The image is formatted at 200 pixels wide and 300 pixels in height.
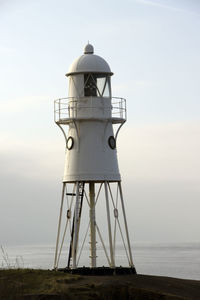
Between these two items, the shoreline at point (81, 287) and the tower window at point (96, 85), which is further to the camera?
the tower window at point (96, 85)

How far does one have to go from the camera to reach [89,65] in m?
41.9

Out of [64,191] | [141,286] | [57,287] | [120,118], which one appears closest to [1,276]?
[57,287]

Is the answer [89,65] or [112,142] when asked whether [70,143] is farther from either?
[89,65]

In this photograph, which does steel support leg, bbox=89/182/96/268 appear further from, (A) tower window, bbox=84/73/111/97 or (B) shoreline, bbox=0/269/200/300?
(B) shoreline, bbox=0/269/200/300

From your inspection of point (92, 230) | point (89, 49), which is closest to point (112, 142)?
point (92, 230)

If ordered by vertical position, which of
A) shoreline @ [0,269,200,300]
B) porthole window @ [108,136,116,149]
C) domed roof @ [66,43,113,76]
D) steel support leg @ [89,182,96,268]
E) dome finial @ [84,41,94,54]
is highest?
dome finial @ [84,41,94,54]

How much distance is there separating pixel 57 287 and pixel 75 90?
41.2 ft

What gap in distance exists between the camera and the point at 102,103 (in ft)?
138

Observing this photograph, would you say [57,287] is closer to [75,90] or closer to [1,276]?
[1,276]

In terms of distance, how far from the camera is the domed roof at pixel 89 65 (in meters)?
41.9

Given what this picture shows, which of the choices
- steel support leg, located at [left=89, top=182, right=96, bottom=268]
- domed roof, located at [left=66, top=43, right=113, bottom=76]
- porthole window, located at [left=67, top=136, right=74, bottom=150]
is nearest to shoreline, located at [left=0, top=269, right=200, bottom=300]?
steel support leg, located at [left=89, top=182, right=96, bottom=268]

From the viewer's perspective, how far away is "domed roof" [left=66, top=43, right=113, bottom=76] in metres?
41.9

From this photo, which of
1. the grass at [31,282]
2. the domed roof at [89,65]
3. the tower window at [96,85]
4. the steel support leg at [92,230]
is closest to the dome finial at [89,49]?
the domed roof at [89,65]

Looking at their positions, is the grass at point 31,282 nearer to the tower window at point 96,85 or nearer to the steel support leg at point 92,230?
the steel support leg at point 92,230
